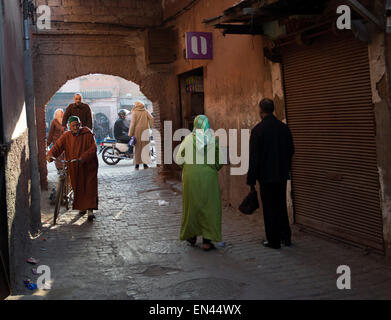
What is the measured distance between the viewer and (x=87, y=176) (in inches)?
303

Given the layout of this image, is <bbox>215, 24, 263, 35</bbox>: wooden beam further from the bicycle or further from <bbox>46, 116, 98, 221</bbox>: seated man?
the bicycle

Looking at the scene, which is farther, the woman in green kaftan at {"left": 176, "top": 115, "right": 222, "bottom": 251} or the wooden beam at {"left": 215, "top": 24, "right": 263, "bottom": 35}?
the wooden beam at {"left": 215, "top": 24, "right": 263, "bottom": 35}

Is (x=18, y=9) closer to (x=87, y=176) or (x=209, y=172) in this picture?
(x=87, y=176)

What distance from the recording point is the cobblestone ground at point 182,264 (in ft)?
14.1

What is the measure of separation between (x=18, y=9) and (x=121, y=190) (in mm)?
5026

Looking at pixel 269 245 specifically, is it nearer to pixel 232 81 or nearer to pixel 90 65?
pixel 232 81

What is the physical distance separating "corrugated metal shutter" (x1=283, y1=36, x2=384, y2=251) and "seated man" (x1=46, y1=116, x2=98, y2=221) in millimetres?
3136

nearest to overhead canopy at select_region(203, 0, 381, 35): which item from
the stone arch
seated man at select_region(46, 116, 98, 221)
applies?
seated man at select_region(46, 116, 98, 221)

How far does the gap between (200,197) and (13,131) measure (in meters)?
2.17

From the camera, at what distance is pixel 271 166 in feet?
18.1

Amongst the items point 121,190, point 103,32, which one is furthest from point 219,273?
point 103,32

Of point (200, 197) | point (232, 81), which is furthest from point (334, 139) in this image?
point (232, 81)

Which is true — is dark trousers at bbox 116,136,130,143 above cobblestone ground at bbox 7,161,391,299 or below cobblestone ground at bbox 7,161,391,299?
above

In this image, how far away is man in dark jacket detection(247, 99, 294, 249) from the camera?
5523 mm
